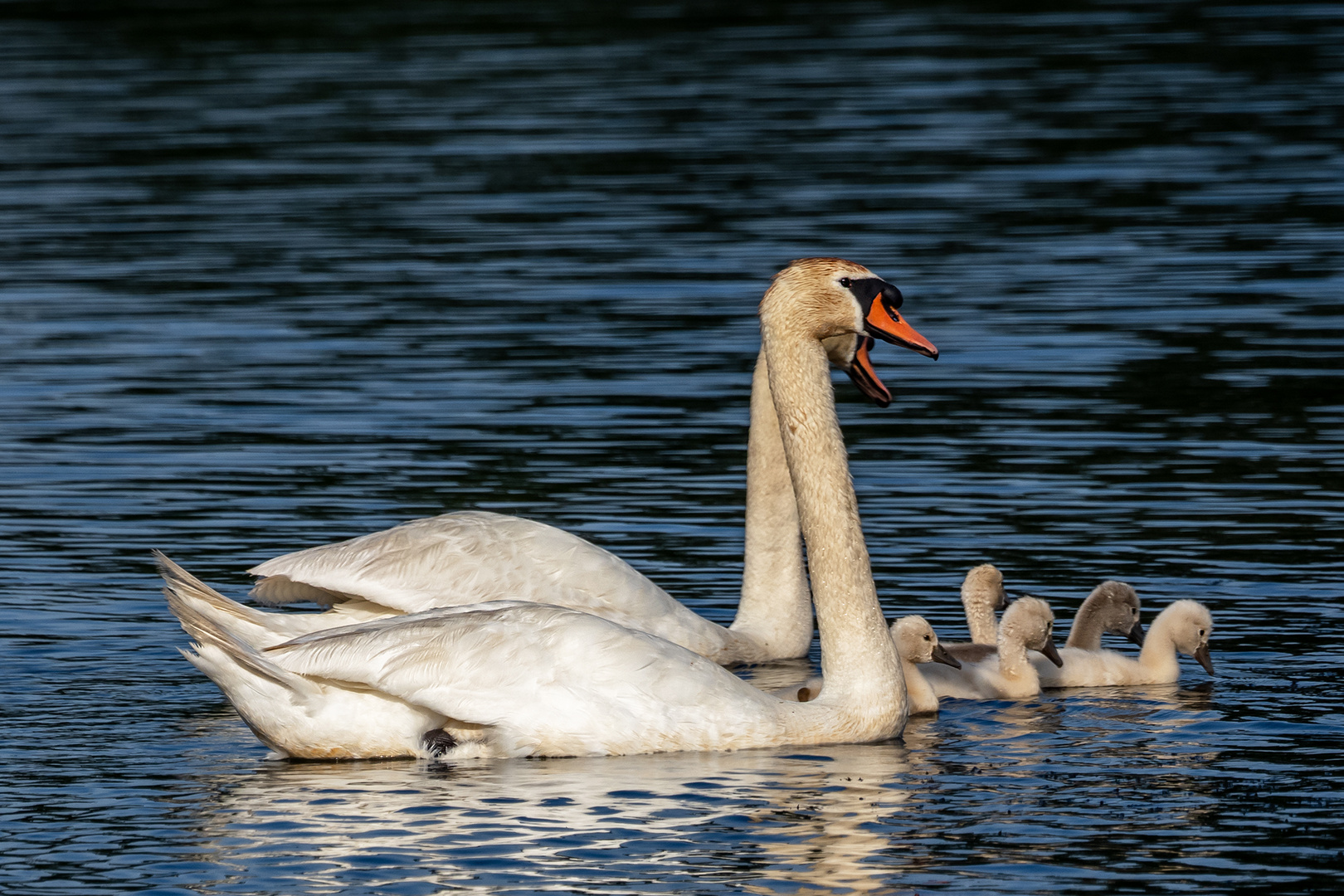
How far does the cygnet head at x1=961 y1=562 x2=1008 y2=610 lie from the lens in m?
12.3

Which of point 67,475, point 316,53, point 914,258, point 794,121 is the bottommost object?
point 67,475

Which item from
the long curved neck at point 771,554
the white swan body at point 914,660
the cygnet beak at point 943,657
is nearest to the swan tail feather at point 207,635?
the white swan body at point 914,660

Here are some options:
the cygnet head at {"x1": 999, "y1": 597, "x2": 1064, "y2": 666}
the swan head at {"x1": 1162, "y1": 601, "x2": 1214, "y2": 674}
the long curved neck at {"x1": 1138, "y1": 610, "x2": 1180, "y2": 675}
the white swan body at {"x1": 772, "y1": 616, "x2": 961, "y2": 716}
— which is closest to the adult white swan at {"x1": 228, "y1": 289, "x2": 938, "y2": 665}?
the white swan body at {"x1": 772, "y1": 616, "x2": 961, "y2": 716}

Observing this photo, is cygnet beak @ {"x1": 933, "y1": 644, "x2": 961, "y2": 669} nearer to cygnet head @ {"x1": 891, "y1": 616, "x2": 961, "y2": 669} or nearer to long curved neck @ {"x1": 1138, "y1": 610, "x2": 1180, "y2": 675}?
cygnet head @ {"x1": 891, "y1": 616, "x2": 961, "y2": 669}

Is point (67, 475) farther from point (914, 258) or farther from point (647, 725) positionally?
point (914, 258)

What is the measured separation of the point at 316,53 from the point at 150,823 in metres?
43.0

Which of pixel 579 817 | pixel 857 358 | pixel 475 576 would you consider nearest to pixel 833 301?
pixel 857 358

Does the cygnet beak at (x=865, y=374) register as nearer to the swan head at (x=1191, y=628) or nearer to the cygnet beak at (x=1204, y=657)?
the swan head at (x=1191, y=628)

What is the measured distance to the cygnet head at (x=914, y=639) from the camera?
11.7 metres

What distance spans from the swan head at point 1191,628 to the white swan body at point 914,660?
1.13 metres

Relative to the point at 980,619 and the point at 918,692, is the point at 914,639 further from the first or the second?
the point at 980,619

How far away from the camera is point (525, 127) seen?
122 ft

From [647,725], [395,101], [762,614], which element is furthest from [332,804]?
[395,101]

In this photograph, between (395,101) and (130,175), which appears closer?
(130,175)
